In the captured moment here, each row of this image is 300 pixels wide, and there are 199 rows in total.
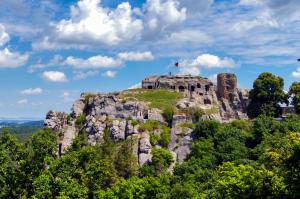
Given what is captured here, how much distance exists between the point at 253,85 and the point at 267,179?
6505 centimetres

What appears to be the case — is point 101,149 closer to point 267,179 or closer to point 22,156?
point 22,156

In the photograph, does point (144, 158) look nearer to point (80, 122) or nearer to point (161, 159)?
point (161, 159)

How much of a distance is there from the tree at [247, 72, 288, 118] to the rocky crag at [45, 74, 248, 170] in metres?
7.06

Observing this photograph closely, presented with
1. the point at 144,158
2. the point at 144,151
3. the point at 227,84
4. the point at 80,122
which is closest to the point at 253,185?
the point at 144,158

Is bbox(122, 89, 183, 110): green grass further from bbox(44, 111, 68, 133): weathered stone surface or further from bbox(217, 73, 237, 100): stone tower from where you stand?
bbox(44, 111, 68, 133): weathered stone surface

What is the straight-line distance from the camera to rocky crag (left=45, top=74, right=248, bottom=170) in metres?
96.1

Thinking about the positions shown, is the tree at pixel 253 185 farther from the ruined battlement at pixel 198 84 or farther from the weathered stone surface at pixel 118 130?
the ruined battlement at pixel 198 84

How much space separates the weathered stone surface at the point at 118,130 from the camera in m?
97.0

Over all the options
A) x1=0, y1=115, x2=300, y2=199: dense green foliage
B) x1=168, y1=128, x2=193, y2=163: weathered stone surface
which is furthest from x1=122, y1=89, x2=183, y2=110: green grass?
x1=168, y1=128, x2=193, y2=163: weathered stone surface

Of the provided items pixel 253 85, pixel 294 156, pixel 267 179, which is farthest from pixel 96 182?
pixel 253 85

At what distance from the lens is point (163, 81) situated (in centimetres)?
12006

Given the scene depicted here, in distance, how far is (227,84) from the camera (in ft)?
392

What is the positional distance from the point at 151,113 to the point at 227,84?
27.7 metres

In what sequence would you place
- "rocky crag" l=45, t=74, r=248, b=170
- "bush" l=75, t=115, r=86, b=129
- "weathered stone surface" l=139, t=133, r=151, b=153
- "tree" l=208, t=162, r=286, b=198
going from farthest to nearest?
"bush" l=75, t=115, r=86, b=129 → "rocky crag" l=45, t=74, r=248, b=170 → "weathered stone surface" l=139, t=133, r=151, b=153 → "tree" l=208, t=162, r=286, b=198
